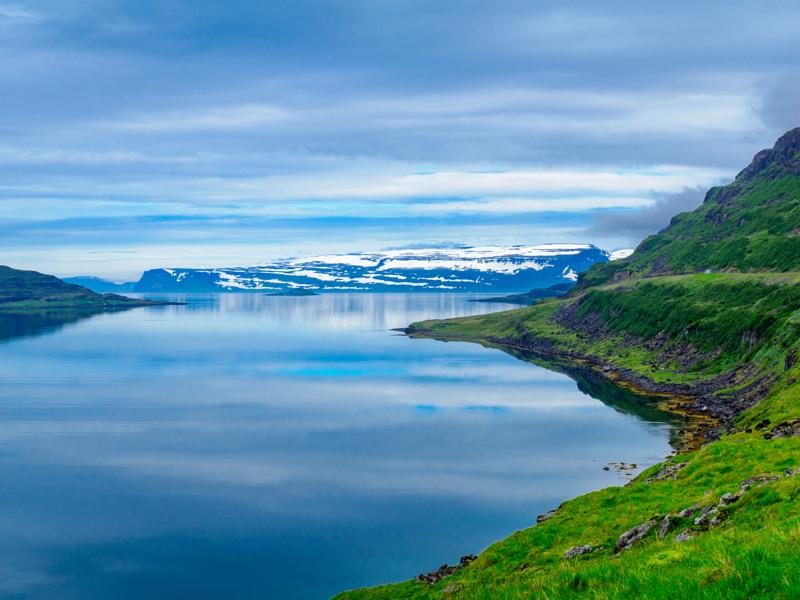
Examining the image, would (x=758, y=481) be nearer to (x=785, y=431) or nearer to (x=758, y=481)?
(x=758, y=481)

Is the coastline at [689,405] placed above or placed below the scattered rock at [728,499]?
below

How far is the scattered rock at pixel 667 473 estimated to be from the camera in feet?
225

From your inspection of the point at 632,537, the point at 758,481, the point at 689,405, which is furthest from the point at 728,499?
the point at 689,405

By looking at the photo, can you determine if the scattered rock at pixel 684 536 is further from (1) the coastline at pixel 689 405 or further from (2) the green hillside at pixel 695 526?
(1) the coastline at pixel 689 405

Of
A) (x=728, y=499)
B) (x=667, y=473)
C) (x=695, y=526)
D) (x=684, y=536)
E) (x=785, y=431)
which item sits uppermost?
(x=728, y=499)

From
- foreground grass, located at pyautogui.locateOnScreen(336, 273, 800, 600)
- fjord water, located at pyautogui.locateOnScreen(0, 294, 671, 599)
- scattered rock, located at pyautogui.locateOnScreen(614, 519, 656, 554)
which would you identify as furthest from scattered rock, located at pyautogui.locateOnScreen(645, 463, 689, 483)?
scattered rock, located at pyautogui.locateOnScreen(614, 519, 656, 554)

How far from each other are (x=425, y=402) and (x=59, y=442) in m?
79.4

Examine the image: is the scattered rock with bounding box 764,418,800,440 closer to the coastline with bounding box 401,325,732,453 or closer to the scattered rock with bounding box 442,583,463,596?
the coastline with bounding box 401,325,732,453

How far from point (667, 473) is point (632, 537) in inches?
1178

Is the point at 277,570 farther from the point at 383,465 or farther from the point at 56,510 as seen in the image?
the point at 383,465

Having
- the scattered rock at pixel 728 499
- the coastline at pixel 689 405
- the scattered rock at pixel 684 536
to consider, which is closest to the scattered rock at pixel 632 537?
the scattered rock at pixel 728 499

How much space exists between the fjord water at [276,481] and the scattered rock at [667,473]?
15.1 meters

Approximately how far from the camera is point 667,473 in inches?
2790

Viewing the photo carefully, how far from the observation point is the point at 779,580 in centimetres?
1756
